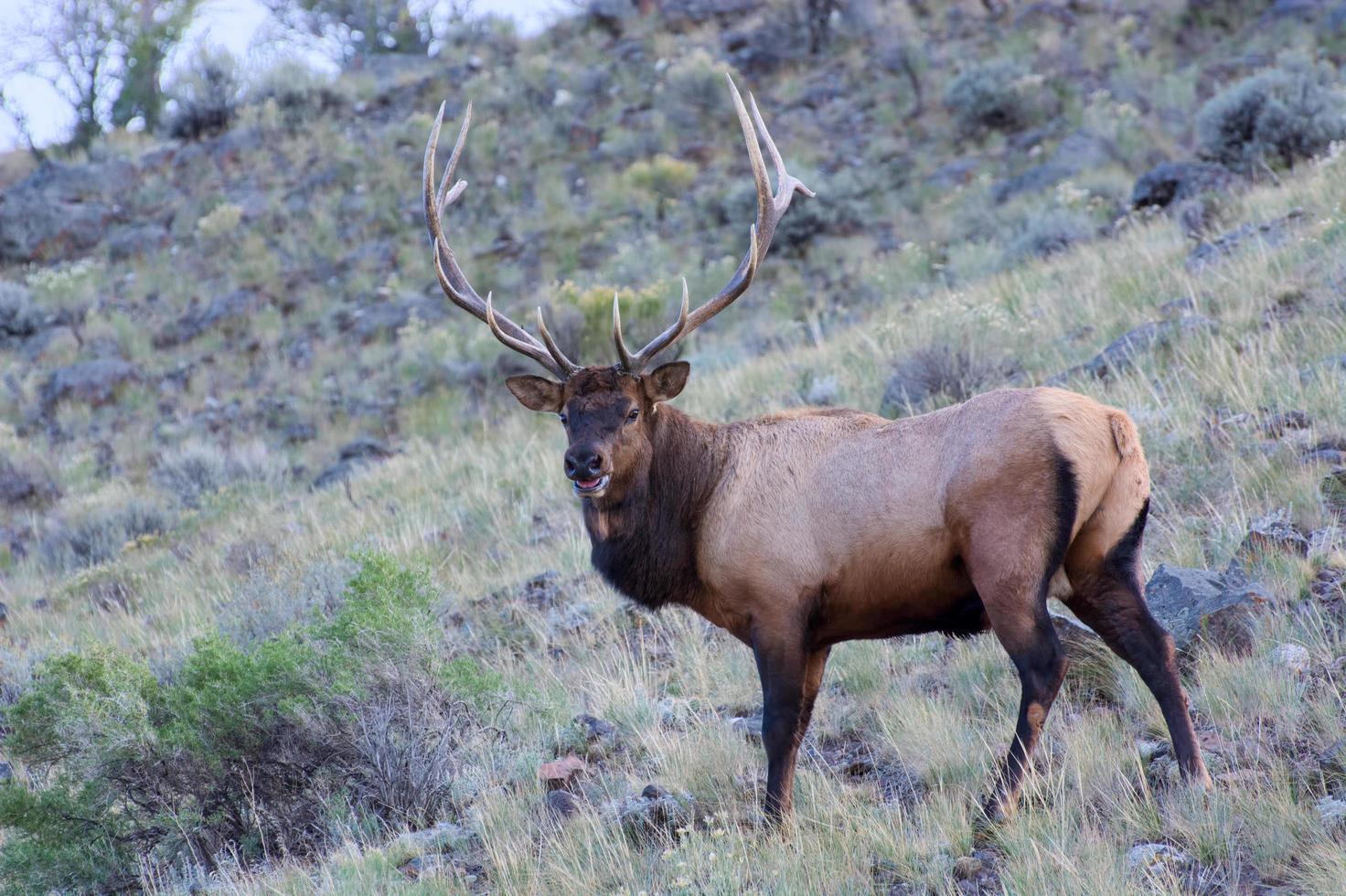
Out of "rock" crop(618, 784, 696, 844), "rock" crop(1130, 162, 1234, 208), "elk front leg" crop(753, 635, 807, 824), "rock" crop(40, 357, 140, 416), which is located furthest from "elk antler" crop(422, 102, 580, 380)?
"rock" crop(40, 357, 140, 416)

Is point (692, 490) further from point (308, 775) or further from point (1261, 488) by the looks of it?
point (1261, 488)

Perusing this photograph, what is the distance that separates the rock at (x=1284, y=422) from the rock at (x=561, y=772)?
4.32 metres

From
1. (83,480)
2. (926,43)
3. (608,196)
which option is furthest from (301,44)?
(83,480)

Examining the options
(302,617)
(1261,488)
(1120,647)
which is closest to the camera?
(1120,647)

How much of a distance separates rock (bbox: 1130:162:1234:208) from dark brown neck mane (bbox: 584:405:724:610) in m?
10.5

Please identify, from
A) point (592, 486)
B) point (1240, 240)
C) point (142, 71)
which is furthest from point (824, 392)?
point (142, 71)

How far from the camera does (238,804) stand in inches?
233

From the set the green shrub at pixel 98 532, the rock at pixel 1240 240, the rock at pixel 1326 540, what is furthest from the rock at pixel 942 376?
the green shrub at pixel 98 532

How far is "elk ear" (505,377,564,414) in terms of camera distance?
18.9 ft

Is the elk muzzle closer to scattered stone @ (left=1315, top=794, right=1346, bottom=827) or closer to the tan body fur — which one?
the tan body fur

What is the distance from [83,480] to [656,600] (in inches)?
519

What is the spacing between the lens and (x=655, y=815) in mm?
5082

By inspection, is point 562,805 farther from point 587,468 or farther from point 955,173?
point 955,173

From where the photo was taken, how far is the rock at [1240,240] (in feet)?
34.2
